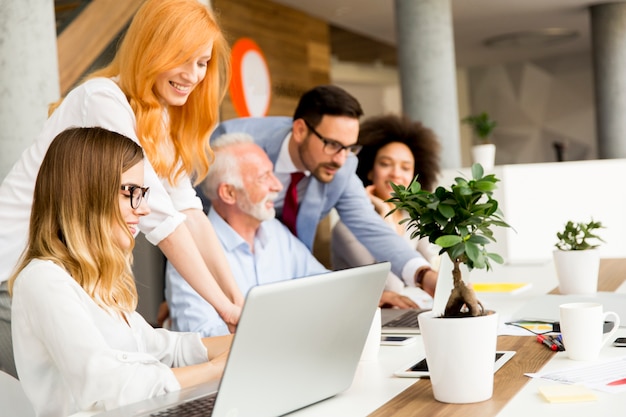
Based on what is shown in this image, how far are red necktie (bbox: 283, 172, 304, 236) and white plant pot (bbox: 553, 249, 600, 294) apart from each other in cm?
107

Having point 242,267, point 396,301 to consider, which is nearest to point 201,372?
point 396,301

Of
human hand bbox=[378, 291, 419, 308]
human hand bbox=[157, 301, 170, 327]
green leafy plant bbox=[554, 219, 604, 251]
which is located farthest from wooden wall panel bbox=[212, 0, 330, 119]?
green leafy plant bbox=[554, 219, 604, 251]

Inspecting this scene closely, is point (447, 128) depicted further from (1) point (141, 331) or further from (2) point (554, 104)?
(2) point (554, 104)

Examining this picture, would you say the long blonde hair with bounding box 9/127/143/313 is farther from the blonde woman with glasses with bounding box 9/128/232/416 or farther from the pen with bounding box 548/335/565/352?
the pen with bounding box 548/335/565/352

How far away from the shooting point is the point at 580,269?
2.43m

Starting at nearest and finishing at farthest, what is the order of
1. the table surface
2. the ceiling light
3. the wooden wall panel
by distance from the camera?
the table surface
the wooden wall panel
the ceiling light

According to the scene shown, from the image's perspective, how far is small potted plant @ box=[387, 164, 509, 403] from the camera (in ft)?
4.34

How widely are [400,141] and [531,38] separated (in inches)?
384

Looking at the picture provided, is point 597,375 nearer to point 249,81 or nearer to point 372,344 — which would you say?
point 372,344

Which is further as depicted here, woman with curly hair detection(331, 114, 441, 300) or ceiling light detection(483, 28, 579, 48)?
ceiling light detection(483, 28, 579, 48)

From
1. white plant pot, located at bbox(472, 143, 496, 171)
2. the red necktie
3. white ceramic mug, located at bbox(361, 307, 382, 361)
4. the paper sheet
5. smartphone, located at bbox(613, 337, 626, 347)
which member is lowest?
smartphone, located at bbox(613, 337, 626, 347)

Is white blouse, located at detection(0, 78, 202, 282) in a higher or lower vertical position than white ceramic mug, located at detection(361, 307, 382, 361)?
higher

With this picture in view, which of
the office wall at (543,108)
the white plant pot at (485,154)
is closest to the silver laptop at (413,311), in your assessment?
the white plant pot at (485,154)

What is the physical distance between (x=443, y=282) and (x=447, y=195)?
0.46 metres
